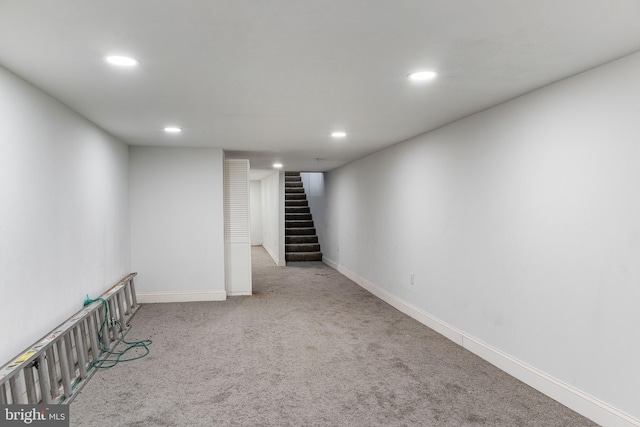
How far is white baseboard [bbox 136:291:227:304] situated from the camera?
197 inches

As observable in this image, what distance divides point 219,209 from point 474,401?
12.5 feet

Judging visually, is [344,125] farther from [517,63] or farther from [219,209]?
[219,209]

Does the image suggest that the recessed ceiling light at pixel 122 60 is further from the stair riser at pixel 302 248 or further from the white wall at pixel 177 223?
the stair riser at pixel 302 248

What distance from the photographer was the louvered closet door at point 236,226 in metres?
5.43

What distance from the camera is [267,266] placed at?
815cm

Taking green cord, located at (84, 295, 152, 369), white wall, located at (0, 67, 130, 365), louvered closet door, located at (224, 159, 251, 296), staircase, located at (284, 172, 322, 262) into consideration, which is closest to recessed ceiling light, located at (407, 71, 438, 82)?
white wall, located at (0, 67, 130, 365)

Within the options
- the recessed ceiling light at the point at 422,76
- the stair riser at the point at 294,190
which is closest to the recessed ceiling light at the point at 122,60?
the recessed ceiling light at the point at 422,76

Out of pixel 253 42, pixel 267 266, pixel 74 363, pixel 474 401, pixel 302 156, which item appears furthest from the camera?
pixel 267 266

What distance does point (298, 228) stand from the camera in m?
9.55

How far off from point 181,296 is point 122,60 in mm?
3733

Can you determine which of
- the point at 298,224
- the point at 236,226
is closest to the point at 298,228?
the point at 298,224

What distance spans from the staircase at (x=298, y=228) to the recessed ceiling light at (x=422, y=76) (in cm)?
669

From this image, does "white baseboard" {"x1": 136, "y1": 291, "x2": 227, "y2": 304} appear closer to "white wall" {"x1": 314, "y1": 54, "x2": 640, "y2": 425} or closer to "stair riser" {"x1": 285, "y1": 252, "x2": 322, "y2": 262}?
"white wall" {"x1": 314, "y1": 54, "x2": 640, "y2": 425}

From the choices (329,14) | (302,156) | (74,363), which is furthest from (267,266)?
(329,14)
